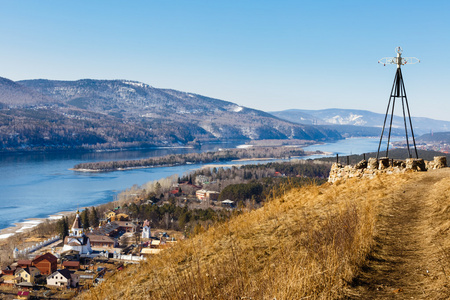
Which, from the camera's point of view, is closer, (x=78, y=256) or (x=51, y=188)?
(x=78, y=256)

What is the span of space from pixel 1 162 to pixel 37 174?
3238 centimetres

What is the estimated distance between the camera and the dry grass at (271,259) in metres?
3.20

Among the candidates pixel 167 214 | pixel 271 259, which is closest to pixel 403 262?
pixel 271 259

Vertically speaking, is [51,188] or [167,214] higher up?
[51,188]

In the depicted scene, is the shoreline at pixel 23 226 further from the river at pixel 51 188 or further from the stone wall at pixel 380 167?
the stone wall at pixel 380 167

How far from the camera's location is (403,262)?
151 inches

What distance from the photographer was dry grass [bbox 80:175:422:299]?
3.20m

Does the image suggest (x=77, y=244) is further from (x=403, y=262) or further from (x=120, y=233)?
(x=403, y=262)

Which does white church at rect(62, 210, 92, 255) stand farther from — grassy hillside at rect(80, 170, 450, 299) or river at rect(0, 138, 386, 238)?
grassy hillside at rect(80, 170, 450, 299)

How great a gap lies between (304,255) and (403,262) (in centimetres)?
96

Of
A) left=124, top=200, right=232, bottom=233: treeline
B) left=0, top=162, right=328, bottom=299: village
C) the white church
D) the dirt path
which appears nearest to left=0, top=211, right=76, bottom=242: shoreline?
left=0, top=162, right=328, bottom=299: village

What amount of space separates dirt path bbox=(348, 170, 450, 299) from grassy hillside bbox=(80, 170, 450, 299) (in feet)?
0.04

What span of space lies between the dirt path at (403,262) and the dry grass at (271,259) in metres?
0.13

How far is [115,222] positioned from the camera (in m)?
41.0
